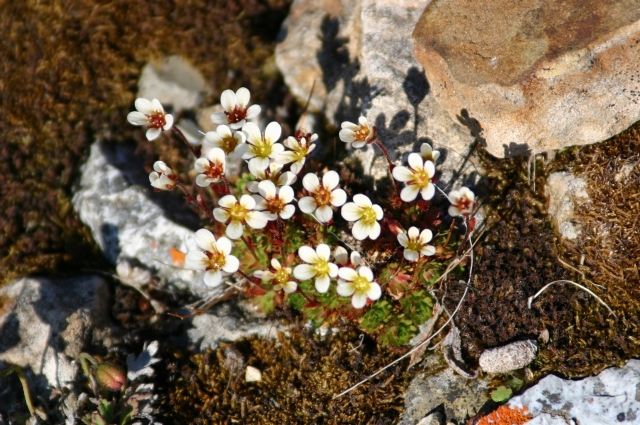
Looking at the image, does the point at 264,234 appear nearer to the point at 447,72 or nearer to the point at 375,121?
the point at 375,121

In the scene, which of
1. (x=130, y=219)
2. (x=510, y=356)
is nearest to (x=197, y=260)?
(x=130, y=219)

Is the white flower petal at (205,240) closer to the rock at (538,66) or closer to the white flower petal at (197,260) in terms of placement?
the white flower petal at (197,260)

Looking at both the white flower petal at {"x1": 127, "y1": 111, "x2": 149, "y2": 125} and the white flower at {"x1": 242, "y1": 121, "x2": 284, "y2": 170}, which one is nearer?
the white flower at {"x1": 242, "y1": 121, "x2": 284, "y2": 170}

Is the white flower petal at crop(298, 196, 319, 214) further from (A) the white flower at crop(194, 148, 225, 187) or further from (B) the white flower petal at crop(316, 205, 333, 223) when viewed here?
(A) the white flower at crop(194, 148, 225, 187)

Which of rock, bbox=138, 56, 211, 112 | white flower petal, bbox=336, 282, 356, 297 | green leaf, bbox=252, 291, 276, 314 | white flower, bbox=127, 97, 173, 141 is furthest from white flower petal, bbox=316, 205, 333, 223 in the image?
rock, bbox=138, 56, 211, 112

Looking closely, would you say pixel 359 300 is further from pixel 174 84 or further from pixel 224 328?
pixel 174 84

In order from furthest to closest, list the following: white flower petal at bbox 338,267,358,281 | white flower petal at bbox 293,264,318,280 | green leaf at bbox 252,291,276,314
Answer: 1. green leaf at bbox 252,291,276,314
2. white flower petal at bbox 293,264,318,280
3. white flower petal at bbox 338,267,358,281
